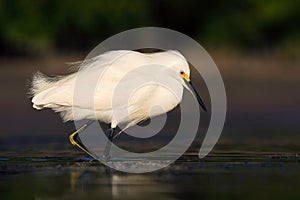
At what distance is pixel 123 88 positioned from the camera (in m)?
10.2

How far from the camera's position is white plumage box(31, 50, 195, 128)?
33.1ft

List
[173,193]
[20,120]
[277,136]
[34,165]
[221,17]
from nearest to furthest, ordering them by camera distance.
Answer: [173,193] → [34,165] → [277,136] → [20,120] → [221,17]

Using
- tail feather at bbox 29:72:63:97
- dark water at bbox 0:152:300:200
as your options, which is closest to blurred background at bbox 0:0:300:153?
tail feather at bbox 29:72:63:97

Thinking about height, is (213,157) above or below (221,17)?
below

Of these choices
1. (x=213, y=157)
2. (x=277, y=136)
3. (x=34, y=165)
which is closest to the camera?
(x=34, y=165)

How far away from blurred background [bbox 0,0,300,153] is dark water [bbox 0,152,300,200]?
6.76 m

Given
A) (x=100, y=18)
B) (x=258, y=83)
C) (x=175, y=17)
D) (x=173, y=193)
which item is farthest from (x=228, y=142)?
(x=175, y=17)

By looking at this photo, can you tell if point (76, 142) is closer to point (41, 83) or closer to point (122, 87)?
point (41, 83)

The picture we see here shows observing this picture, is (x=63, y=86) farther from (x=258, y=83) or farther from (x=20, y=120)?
(x=258, y=83)

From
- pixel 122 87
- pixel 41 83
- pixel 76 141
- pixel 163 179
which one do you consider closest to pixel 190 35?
pixel 76 141

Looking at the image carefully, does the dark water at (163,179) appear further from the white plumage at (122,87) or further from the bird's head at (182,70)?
the bird's head at (182,70)

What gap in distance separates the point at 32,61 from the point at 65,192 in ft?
41.7

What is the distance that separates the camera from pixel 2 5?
19.7m

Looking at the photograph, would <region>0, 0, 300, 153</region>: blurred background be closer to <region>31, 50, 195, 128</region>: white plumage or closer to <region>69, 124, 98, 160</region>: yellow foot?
<region>69, 124, 98, 160</region>: yellow foot
